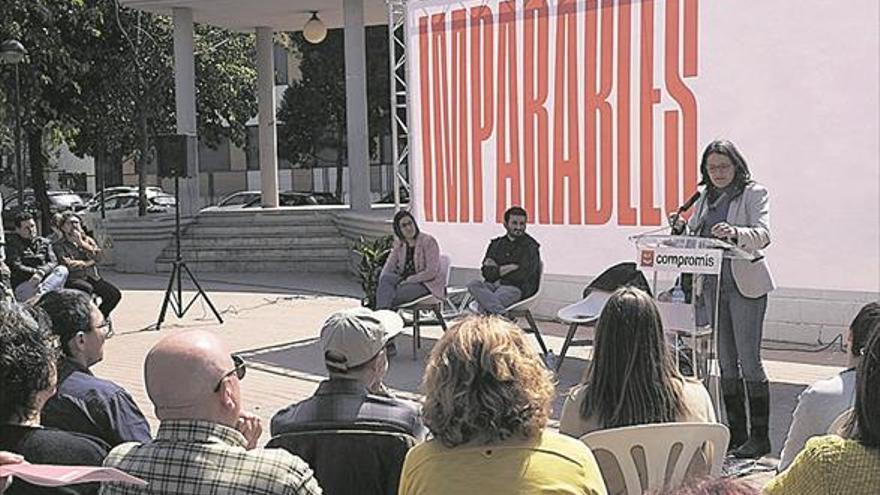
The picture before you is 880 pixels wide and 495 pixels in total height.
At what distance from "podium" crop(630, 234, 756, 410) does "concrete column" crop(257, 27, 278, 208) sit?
15.2 metres

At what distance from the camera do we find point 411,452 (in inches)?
109

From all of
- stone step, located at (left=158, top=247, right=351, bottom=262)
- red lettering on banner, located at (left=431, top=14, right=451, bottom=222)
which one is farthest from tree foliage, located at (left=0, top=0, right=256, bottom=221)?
red lettering on banner, located at (left=431, top=14, right=451, bottom=222)

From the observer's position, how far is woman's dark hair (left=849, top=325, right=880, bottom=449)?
2.29 metres

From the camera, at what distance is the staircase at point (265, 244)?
57.6ft

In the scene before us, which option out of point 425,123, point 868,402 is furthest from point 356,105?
point 868,402

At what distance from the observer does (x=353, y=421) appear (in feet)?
10.7

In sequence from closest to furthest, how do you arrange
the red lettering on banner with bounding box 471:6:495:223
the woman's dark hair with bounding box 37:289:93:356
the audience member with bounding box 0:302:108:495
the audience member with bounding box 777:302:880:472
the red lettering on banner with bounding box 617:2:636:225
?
the audience member with bounding box 0:302:108:495, the audience member with bounding box 777:302:880:472, the woman's dark hair with bounding box 37:289:93:356, the red lettering on banner with bounding box 617:2:636:225, the red lettering on banner with bounding box 471:6:495:223

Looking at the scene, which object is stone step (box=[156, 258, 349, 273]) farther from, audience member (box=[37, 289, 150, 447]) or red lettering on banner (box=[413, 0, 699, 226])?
audience member (box=[37, 289, 150, 447])

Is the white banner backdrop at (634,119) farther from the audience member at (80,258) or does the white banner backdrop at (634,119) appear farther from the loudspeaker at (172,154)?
the loudspeaker at (172,154)

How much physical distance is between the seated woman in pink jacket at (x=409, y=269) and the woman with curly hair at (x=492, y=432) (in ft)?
21.7

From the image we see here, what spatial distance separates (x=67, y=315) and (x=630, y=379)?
1.99m

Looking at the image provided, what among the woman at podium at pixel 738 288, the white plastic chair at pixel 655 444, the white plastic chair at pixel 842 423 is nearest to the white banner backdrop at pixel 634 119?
the woman at podium at pixel 738 288

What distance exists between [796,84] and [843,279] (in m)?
1.25

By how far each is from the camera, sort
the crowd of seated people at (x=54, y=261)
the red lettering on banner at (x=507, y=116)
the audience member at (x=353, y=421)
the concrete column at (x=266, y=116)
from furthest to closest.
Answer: the concrete column at (x=266, y=116)
the crowd of seated people at (x=54, y=261)
the red lettering on banner at (x=507, y=116)
the audience member at (x=353, y=421)
